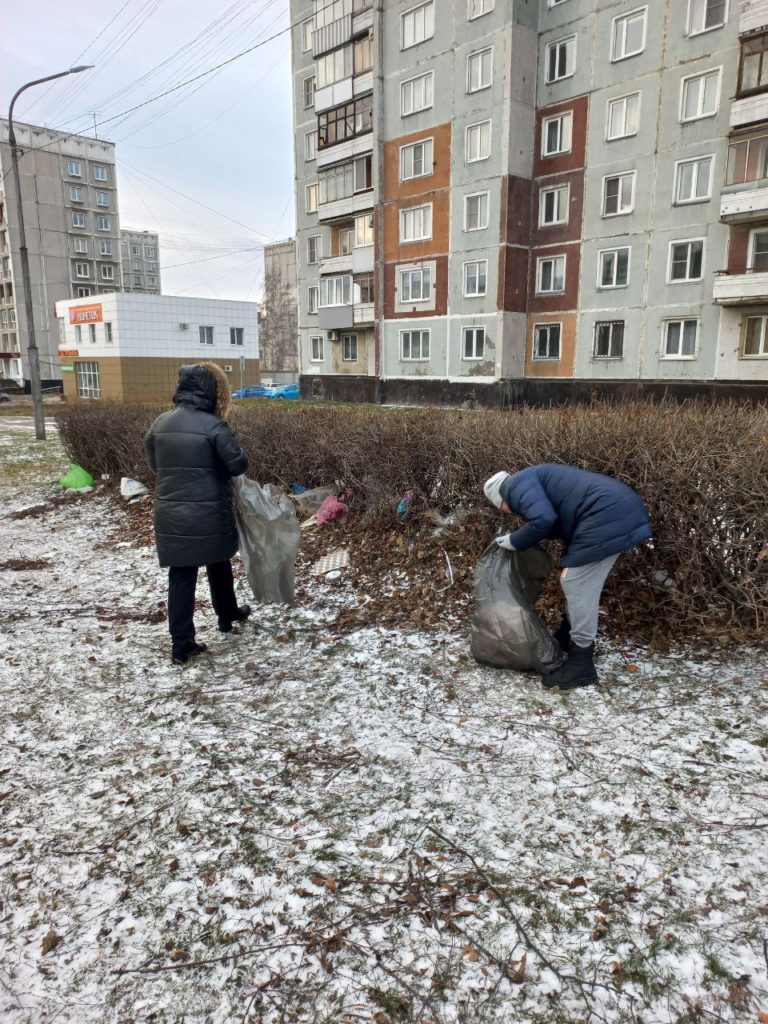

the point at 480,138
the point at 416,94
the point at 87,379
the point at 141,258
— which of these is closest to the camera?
the point at 480,138

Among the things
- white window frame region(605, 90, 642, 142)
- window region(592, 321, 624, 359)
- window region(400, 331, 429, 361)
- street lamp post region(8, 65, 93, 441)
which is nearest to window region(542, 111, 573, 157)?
white window frame region(605, 90, 642, 142)

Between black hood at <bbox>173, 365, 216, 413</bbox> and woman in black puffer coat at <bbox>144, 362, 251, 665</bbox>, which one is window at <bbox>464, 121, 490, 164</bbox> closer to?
black hood at <bbox>173, 365, 216, 413</bbox>

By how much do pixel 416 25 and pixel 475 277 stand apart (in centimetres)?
1037

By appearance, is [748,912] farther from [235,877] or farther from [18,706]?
[18,706]

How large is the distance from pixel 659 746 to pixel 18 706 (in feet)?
11.6

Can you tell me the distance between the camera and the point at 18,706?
3.74 m

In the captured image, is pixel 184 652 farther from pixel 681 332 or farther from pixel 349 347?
pixel 349 347

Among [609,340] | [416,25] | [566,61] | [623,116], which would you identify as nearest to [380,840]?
[609,340]

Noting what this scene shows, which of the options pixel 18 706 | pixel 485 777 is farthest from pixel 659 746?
pixel 18 706

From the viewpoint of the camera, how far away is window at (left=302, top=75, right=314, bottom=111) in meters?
31.8

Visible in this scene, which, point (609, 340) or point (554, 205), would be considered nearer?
point (609, 340)

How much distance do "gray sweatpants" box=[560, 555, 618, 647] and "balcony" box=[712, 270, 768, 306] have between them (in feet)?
63.6

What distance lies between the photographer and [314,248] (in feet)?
108

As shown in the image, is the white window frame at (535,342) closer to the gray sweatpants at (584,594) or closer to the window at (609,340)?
the window at (609,340)
